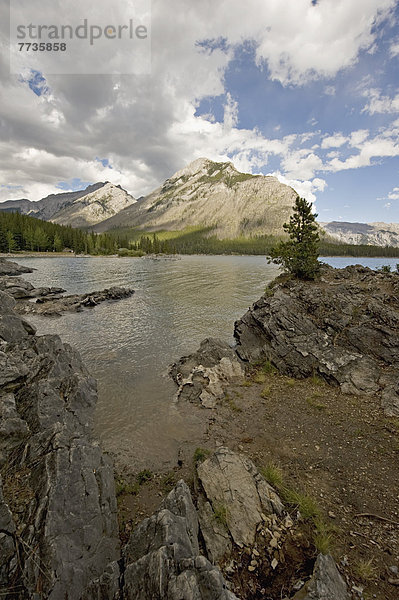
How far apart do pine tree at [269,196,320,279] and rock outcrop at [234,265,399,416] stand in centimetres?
224

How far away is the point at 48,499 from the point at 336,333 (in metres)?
18.6

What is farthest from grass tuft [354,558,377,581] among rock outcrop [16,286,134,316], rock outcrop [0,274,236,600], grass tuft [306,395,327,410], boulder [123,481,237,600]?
rock outcrop [16,286,134,316]

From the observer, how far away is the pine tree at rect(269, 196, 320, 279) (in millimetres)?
26109

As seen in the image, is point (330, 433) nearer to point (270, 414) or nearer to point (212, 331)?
point (270, 414)

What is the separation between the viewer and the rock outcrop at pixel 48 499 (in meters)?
5.72

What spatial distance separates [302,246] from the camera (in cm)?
2627

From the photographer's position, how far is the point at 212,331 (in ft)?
93.5

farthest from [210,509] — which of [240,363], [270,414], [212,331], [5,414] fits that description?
[212,331]

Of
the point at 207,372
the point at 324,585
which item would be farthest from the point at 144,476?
the point at 207,372

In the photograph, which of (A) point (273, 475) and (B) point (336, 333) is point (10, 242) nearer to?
(B) point (336, 333)

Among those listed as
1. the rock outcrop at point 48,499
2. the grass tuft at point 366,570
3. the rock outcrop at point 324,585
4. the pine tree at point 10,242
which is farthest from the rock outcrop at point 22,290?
the pine tree at point 10,242

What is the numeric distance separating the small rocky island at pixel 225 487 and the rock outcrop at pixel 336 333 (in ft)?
0.40

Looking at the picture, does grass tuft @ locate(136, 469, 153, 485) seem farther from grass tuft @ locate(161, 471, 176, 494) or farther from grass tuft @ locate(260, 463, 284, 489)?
grass tuft @ locate(260, 463, 284, 489)

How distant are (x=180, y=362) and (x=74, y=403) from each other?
8.49 metres
